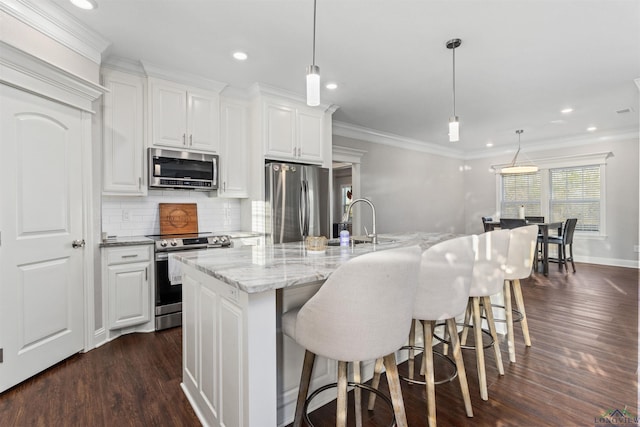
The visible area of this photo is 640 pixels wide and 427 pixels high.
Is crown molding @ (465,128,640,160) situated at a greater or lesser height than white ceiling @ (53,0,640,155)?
lesser

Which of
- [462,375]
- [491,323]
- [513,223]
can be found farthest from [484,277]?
[513,223]

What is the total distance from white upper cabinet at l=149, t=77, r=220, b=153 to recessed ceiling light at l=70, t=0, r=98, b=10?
35.7 inches


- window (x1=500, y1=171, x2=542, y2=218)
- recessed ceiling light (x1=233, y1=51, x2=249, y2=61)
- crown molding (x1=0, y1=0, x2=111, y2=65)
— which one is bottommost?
window (x1=500, y1=171, x2=542, y2=218)

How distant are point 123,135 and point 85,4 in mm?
1095

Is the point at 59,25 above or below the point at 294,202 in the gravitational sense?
above

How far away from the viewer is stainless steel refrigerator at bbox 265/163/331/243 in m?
3.69

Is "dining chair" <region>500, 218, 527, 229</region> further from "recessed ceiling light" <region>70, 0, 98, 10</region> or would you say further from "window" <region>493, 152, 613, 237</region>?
Result: "recessed ceiling light" <region>70, 0, 98, 10</region>

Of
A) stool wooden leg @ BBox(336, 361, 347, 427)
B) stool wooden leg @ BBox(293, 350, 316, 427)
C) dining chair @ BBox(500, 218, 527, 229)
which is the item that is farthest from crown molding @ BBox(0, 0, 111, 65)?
dining chair @ BBox(500, 218, 527, 229)

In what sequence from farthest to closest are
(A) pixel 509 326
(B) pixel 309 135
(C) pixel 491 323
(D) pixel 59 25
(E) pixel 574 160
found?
1. (E) pixel 574 160
2. (B) pixel 309 135
3. (A) pixel 509 326
4. (D) pixel 59 25
5. (C) pixel 491 323

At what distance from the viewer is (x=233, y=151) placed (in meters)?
3.75

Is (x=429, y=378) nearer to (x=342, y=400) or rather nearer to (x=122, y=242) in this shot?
(x=342, y=400)

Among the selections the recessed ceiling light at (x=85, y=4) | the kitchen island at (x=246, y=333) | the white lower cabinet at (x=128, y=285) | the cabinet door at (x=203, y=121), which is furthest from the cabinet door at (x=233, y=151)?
the kitchen island at (x=246, y=333)

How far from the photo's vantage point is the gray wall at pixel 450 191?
591 cm

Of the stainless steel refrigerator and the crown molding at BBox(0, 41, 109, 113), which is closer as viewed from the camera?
the crown molding at BBox(0, 41, 109, 113)
